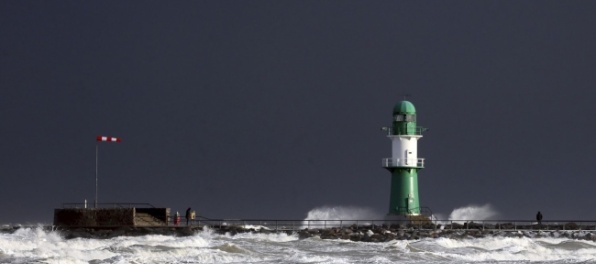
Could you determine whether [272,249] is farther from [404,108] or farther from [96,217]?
[404,108]

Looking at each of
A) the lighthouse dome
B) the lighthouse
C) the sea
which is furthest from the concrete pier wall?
the lighthouse dome

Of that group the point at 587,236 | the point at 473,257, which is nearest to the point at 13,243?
the point at 473,257

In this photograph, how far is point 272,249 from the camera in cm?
5038

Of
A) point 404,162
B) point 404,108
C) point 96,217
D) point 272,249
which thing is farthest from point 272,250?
point 404,108

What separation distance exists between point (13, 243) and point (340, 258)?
11.1 meters

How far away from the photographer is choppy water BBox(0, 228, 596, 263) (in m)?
44.5

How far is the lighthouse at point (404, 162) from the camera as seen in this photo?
194 feet

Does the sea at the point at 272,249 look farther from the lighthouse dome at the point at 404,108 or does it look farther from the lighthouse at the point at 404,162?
the lighthouse dome at the point at 404,108

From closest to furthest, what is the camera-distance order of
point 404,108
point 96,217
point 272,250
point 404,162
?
point 272,250 < point 96,217 < point 404,162 < point 404,108

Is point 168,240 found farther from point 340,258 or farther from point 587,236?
point 587,236

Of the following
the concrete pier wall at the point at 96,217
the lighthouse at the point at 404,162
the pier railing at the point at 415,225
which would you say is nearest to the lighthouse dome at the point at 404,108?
the lighthouse at the point at 404,162

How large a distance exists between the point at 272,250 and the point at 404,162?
1107 cm

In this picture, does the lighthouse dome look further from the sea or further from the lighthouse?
the sea

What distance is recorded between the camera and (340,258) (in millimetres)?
45969
